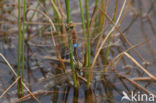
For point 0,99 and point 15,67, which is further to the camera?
point 15,67

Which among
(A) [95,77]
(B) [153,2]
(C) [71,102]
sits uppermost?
(B) [153,2]

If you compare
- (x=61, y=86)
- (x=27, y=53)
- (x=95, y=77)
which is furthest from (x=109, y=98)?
(x=27, y=53)

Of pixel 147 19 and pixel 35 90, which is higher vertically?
pixel 147 19

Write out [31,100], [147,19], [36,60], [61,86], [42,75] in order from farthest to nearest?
[147,19] → [36,60] → [42,75] → [61,86] → [31,100]

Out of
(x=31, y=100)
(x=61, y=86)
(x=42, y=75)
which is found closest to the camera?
(x=31, y=100)

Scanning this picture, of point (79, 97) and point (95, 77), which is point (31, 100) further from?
point (95, 77)

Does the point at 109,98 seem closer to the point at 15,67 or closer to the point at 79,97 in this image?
the point at 79,97
